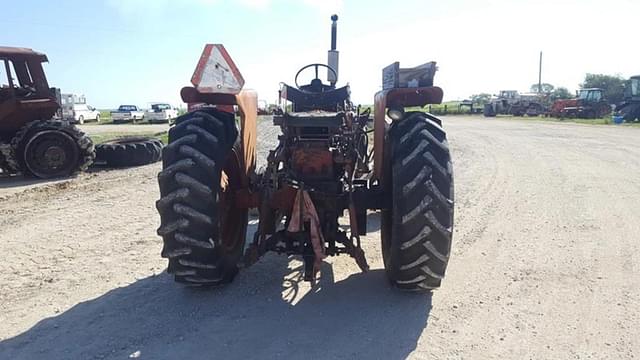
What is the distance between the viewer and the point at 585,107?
39469 mm

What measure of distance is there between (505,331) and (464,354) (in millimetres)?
517

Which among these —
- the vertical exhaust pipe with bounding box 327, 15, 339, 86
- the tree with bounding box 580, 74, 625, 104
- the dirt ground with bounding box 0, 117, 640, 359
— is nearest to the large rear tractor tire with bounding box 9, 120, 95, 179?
the dirt ground with bounding box 0, 117, 640, 359

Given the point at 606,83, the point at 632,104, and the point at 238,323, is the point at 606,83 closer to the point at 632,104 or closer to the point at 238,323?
the point at 632,104

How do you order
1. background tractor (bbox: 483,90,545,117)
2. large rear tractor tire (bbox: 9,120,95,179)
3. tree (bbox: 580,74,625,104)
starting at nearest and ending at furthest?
large rear tractor tire (bbox: 9,120,95,179) → background tractor (bbox: 483,90,545,117) → tree (bbox: 580,74,625,104)

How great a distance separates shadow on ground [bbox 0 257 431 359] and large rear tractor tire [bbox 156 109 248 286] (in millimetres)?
340

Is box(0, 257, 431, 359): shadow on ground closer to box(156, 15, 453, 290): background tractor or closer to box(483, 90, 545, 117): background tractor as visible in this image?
box(156, 15, 453, 290): background tractor

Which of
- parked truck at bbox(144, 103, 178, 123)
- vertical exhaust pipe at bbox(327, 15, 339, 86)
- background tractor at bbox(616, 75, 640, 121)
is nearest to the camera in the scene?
vertical exhaust pipe at bbox(327, 15, 339, 86)

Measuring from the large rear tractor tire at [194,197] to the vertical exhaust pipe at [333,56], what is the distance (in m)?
2.72

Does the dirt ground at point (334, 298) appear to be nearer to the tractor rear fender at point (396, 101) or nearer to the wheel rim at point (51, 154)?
the tractor rear fender at point (396, 101)

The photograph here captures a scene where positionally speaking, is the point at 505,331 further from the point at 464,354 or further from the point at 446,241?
the point at 446,241

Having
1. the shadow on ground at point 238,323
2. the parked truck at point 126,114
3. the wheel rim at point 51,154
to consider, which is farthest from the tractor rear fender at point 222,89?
the parked truck at point 126,114

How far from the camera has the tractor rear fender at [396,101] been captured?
180 inches

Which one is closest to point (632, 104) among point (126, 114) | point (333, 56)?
point (333, 56)

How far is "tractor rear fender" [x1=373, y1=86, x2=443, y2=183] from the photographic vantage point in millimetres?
4570
